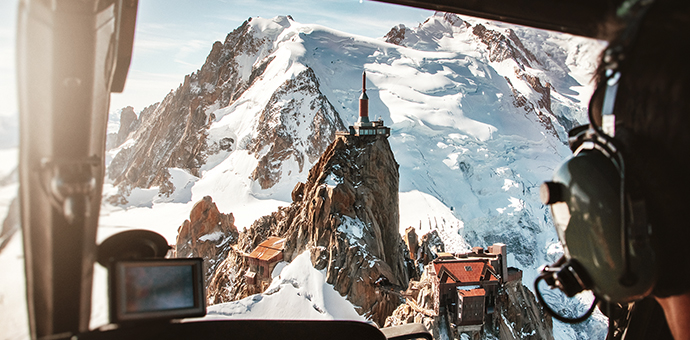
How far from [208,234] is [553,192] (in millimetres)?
20866

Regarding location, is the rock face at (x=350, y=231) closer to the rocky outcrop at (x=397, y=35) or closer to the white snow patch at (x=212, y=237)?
the white snow patch at (x=212, y=237)

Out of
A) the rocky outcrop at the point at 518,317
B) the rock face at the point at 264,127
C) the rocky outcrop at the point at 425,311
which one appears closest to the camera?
the rocky outcrop at the point at 425,311

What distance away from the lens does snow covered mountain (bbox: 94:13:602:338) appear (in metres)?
32.7

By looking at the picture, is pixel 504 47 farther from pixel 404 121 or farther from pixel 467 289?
pixel 467 289

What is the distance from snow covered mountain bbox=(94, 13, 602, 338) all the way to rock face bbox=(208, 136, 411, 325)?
32.8 feet

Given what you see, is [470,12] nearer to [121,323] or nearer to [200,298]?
[200,298]

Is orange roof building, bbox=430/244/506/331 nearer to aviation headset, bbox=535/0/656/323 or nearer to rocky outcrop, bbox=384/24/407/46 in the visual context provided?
aviation headset, bbox=535/0/656/323

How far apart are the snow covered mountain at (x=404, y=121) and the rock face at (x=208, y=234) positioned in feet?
16.6

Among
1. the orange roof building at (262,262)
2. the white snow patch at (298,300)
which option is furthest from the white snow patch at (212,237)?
the white snow patch at (298,300)

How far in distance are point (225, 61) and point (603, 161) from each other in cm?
4655

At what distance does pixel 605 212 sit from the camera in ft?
2.93

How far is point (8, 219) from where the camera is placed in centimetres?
94

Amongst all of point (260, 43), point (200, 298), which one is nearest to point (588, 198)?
point (200, 298)

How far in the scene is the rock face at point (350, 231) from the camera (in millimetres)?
13914
